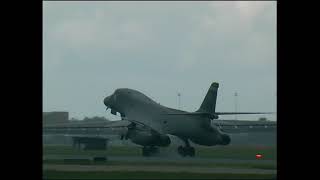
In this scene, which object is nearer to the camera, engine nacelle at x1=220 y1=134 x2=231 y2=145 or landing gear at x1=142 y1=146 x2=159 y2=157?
landing gear at x1=142 y1=146 x2=159 y2=157

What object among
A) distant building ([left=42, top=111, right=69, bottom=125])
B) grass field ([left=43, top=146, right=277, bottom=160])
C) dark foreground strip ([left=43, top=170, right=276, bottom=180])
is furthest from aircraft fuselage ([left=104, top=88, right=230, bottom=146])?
distant building ([left=42, top=111, right=69, bottom=125])

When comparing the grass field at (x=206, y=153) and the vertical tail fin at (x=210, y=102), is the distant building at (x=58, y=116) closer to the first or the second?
the grass field at (x=206, y=153)

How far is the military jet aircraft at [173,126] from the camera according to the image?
59.7 meters

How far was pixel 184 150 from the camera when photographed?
6138 cm

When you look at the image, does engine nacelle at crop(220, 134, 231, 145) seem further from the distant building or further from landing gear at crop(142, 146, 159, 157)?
the distant building

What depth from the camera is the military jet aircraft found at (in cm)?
5966

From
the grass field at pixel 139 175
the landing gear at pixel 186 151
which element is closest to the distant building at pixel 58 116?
the landing gear at pixel 186 151

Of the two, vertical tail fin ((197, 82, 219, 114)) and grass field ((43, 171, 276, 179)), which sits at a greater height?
vertical tail fin ((197, 82, 219, 114))
